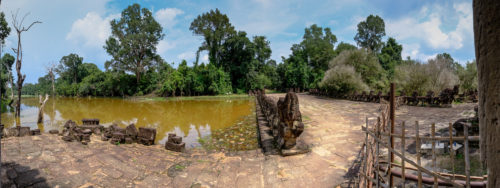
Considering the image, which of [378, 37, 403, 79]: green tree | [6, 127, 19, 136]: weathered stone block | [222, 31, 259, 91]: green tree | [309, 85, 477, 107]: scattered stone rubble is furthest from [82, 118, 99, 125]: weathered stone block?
[378, 37, 403, 79]: green tree

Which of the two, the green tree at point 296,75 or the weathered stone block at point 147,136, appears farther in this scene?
the green tree at point 296,75

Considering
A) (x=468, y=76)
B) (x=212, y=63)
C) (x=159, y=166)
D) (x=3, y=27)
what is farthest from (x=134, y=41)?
(x=468, y=76)

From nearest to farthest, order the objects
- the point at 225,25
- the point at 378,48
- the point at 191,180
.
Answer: the point at 191,180 → the point at 225,25 → the point at 378,48

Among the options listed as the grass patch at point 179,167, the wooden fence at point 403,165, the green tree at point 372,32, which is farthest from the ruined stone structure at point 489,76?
the green tree at point 372,32

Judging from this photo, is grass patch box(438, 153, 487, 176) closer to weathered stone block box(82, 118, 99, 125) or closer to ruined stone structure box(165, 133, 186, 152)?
ruined stone structure box(165, 133, 186, 152)

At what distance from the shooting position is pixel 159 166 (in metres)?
4.89

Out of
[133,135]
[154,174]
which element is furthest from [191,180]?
[133,135]

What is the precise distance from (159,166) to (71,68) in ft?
176

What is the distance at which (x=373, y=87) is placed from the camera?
2323 cm

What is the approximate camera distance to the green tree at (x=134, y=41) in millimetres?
31672

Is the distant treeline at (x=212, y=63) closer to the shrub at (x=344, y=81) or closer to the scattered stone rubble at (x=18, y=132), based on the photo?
the shrub at (x=344, y=81)

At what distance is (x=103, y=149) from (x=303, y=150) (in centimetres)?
506

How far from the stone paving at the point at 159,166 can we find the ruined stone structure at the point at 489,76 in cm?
274

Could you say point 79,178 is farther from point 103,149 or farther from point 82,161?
point 103,149
